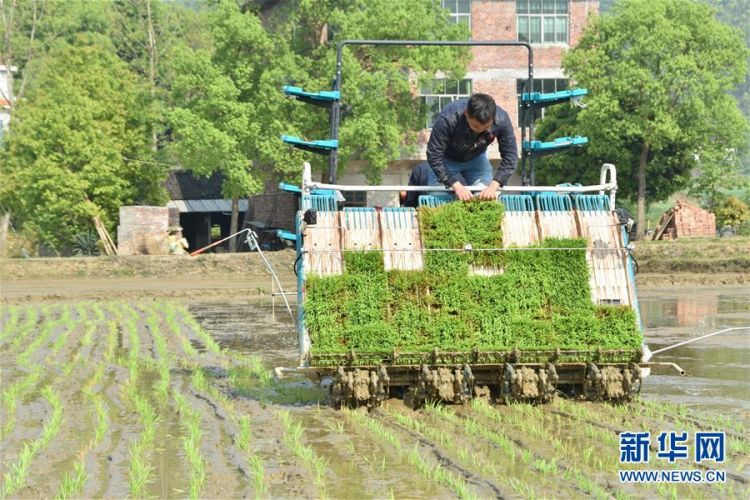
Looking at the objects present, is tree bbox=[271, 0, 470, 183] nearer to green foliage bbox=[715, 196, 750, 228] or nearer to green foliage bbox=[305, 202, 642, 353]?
green foliage bbox=[715, 196, 750, 228]

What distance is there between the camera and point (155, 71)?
172 ft

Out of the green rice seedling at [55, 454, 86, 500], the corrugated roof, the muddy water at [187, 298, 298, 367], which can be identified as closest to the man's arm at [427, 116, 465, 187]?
the muddy water at [187, 298, 298, 367]

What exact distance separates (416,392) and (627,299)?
2.10 meters

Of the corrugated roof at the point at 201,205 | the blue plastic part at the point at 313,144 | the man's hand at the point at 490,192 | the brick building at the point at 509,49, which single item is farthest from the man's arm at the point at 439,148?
the corrugated roof at the point at 201,205

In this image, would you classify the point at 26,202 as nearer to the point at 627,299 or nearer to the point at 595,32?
the point at 595,32

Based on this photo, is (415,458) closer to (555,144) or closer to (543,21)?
(555,144)

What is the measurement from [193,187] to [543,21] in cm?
1606

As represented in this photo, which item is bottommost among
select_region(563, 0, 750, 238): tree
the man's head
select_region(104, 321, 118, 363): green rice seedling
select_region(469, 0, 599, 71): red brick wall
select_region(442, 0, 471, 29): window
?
select_region(104, 321, 118, 363): green rice seedling

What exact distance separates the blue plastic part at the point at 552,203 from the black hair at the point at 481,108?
101 cm

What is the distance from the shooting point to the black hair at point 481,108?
969cm

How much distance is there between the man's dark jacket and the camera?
10.1 m

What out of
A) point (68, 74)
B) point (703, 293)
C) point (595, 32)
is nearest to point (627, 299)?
point (703, 293)

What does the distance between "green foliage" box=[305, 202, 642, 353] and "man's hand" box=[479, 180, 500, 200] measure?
72mm

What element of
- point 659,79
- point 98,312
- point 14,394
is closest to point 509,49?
point 659,79
